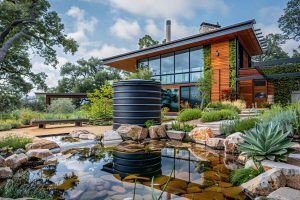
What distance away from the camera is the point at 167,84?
54.0ft

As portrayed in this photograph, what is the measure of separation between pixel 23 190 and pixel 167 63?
15.0 meters

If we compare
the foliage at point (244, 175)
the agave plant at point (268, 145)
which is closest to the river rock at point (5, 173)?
the foliage at point (244, 175)

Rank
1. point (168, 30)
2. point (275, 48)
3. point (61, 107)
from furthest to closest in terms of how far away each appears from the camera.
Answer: point (275, 48), point (168, 30), point (61, 107)

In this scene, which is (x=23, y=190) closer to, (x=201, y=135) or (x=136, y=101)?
(x=201, y=135)

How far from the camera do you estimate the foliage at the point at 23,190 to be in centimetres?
221

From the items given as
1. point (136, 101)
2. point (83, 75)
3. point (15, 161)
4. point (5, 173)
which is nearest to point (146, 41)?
point (83, 75)

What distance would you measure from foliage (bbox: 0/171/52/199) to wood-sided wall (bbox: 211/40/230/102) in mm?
11905

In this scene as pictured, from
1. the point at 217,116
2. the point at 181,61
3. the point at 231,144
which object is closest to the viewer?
the point at 231,144

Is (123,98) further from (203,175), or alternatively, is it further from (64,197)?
(64,197)

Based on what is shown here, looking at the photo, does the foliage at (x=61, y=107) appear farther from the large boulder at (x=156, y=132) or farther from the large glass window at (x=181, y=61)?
the large boulder at (x=156, y=132)

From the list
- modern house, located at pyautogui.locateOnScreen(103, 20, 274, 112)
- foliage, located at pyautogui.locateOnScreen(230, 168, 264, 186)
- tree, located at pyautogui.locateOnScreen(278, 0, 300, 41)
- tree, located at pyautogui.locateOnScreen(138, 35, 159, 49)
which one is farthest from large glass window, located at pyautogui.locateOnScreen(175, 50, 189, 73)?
tree, located at pyautogui.locateOnScreen(278, 0, 300, 41)

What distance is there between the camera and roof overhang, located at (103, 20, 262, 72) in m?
11.8

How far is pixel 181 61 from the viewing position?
15844 millimetres

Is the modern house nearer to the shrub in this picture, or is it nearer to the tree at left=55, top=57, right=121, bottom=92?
the shrub
